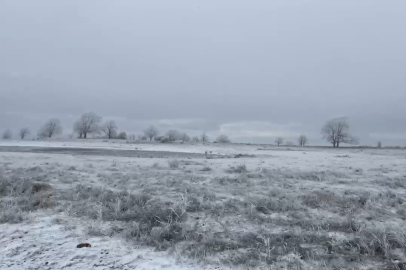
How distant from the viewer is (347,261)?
5.19m

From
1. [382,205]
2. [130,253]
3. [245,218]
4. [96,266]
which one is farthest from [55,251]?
[382,205]

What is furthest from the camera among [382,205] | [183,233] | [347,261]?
[382,205]

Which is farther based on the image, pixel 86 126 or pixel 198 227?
pixel 86 126

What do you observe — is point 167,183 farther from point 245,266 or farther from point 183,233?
point 245,266

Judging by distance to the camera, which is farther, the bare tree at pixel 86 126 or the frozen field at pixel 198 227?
the bare tree at pixel 86 126

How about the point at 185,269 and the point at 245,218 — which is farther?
the point at 245,218

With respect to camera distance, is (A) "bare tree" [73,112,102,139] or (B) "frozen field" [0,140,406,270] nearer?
(B) "frozen field" [0,140,406,270]

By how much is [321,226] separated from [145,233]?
14.7 ft

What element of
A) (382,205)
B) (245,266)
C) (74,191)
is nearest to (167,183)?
(74,191)

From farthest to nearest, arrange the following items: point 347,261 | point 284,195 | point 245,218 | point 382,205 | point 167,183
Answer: point 167,183, point 284,195, point 382,205, point 245,218, point 347,261

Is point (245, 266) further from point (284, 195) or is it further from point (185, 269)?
point (284, 195)

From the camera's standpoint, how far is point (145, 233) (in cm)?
633

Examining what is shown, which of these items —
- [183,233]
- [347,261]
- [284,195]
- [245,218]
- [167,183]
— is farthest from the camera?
[167,183]

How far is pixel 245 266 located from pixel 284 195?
5.30 meters
